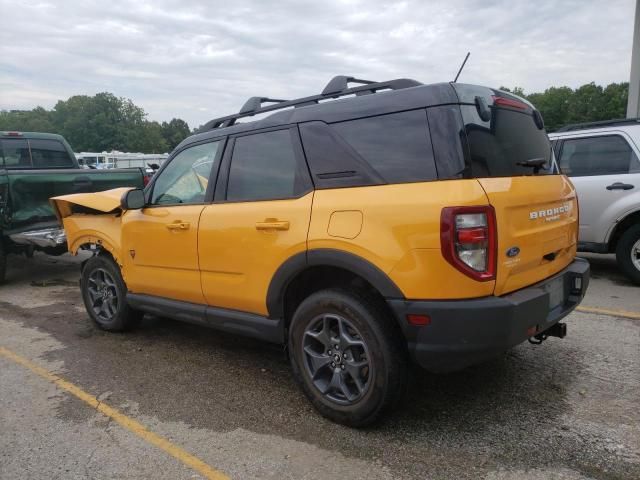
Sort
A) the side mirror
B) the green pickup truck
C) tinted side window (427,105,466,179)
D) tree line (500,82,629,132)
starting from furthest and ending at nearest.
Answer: tree line (500,82,629,132)
the green pickup truck
the side mirror
tinted side window (427,105,466,179)

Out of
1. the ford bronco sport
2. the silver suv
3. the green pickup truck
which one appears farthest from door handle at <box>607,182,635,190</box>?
the green pickup truck

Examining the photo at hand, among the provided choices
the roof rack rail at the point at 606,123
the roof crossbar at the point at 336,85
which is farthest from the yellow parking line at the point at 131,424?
the roof rack rail at the point at 606,123

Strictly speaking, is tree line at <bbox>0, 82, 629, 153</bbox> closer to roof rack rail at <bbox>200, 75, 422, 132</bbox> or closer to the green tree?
the green tree

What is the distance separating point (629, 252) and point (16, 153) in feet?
30.0

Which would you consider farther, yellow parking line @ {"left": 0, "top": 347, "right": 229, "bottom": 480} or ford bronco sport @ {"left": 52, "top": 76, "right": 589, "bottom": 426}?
yellow parking line @ {"left": 0, "top": 347, "right": 229, "bottom": 480}

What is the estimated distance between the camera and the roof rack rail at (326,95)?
10.2 ft

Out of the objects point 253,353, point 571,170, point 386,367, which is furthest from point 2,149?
point 571,170

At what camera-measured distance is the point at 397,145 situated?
9.34 ft

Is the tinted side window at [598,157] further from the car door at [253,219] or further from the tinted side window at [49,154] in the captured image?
the tinted side window at [49,154]

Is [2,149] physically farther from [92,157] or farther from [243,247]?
[92,157]

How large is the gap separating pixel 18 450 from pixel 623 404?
11.9 ft

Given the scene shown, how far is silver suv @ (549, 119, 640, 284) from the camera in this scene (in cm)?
614

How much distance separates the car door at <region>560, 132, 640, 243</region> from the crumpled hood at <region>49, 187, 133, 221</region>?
213 inches

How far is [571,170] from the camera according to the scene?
22.3 feet
